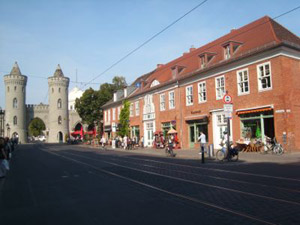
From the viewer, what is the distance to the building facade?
7797 centimetres

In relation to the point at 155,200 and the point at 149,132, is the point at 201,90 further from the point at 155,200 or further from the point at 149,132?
the point at 155,200

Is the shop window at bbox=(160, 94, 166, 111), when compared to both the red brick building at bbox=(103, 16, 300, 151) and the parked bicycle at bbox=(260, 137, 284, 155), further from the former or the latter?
the parked bicycle at bbox=(260, 137, 284, 155)

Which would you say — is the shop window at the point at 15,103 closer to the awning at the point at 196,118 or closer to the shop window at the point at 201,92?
the awning at the point at 196,118

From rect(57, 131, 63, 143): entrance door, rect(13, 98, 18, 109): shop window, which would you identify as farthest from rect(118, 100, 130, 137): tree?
rect(13, 98, 18, 109): shop window

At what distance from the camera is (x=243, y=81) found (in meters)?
22.5

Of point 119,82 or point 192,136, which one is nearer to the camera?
point 192,136

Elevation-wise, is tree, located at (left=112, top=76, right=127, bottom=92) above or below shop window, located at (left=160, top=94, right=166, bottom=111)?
above

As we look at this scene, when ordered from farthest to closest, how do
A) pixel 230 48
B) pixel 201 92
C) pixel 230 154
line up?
pixel 201 92, pixel 230 48, pixel 230 154

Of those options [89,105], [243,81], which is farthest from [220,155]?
[89,105]

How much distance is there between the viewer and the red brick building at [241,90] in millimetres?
19719

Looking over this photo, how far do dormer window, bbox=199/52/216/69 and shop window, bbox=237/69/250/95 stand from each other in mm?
4556

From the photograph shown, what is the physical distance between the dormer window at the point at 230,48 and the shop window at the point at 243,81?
2.05m

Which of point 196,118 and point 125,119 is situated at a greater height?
point 125,119

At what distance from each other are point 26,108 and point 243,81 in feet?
240
